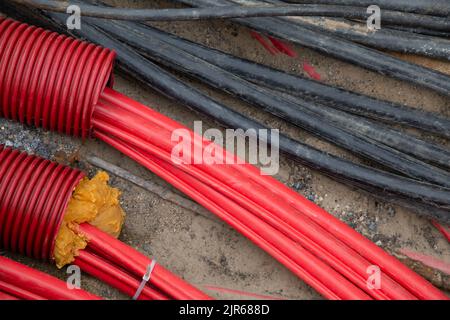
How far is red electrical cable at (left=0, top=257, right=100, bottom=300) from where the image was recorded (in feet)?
10.1

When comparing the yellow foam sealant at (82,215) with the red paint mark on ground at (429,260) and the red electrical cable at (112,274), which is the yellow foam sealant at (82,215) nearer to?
the red electrical cable at (112,274)

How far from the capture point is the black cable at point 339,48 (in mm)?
3484

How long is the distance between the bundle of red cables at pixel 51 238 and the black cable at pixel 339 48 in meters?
1.22

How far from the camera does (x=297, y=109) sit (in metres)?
3.50

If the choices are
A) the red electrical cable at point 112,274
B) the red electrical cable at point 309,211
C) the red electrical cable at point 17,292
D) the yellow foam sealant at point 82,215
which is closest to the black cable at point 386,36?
the red electrical cable at point 309,211

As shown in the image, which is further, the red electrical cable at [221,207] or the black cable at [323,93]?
the black cable at [323,93]

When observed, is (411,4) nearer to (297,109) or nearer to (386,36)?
(386,36)

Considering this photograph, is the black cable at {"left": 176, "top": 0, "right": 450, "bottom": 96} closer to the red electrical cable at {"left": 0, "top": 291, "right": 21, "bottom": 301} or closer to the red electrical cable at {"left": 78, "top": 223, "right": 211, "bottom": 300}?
the red electrical cable at {"left": 78, "top": 223, "right": 211, "bottom": 300}

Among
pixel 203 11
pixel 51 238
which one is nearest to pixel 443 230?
pixel 203 11

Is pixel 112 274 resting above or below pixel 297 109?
below

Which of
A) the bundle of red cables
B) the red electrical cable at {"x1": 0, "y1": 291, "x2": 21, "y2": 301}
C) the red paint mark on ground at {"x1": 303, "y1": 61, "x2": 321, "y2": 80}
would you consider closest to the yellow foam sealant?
the bundle of red cables

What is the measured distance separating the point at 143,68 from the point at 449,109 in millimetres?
1774

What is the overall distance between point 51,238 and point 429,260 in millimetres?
2043

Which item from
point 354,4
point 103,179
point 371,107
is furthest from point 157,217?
point 354,4
